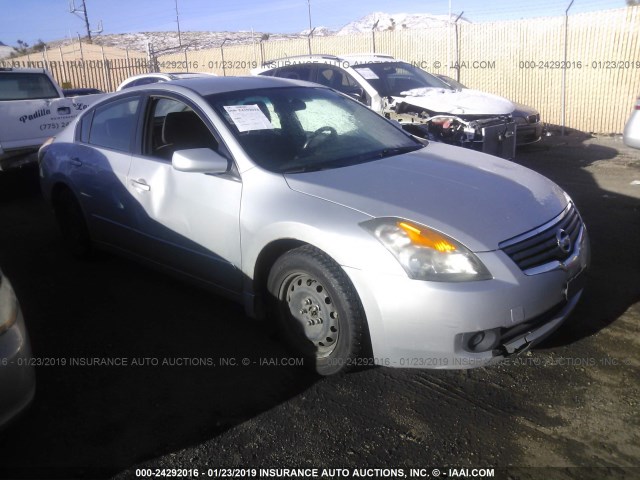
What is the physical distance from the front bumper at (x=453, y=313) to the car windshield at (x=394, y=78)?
6.39 m

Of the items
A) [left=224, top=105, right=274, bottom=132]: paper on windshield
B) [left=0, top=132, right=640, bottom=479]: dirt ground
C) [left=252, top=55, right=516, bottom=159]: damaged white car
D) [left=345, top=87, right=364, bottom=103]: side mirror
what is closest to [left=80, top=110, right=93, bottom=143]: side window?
[left=0, top=132, right=640, bottom=479]: dirt ground

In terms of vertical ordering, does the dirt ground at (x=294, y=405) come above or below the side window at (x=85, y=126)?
below

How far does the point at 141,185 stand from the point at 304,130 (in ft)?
4.10

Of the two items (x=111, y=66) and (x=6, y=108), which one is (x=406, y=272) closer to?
(x=6, y=108)

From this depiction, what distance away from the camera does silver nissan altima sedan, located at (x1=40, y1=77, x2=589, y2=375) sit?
9.50ft

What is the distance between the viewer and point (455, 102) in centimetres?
846

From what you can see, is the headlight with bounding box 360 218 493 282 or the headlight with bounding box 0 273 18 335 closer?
the headlight with bounding box 0 273 18 335

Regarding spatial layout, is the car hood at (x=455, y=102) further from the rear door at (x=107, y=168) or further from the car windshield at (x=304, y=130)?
the rear door at (x=107, y=168)

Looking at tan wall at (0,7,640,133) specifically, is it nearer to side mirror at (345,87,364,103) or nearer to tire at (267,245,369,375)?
side mirror at (345,87,364,103)

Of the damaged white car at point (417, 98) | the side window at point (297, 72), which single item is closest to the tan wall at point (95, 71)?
the side window at point (297, 72)

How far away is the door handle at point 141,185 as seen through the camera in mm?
4184

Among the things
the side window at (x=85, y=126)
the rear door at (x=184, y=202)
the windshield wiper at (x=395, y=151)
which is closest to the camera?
the rear door at (x=184, y=202)

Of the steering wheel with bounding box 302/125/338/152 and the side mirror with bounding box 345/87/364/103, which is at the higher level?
the steering wheel with bounding box 302/125/338/152

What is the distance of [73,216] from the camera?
5.30 meters
